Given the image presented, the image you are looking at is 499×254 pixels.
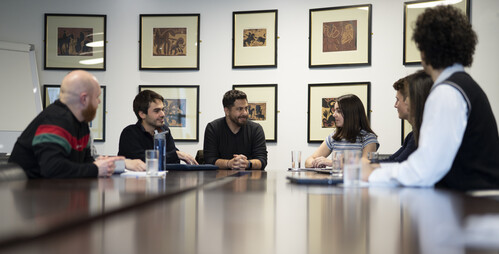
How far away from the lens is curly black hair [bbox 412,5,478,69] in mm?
2143

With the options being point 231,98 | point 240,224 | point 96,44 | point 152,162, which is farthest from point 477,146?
point 96,44

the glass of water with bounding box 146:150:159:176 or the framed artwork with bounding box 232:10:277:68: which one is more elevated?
the framed artwork with bounding box 232:10:277:68

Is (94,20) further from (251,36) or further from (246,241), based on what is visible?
(246,241)

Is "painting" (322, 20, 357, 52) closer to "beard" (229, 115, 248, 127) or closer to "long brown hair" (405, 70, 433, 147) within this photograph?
"beard" (229, 115, 248, 127)

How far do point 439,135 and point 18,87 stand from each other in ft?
17.3

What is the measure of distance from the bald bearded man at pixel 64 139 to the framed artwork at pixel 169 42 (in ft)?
9.45

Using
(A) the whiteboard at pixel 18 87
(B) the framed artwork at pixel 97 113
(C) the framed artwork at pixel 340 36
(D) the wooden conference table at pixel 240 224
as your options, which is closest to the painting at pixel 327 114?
(C) the framed artwork at pixel 340 36

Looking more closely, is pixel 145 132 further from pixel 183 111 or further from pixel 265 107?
pixel 265 107

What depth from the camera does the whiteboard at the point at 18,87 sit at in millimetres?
5762

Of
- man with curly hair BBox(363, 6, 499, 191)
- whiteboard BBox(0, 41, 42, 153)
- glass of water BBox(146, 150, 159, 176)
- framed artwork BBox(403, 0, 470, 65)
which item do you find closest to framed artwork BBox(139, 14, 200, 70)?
whiteboard BBox(0, 41, 42, 153)

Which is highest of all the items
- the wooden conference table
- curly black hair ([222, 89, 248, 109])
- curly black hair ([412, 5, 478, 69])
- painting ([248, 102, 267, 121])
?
curly black hair ([412, 5, 478, 69])

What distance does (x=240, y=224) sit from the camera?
3.28ft

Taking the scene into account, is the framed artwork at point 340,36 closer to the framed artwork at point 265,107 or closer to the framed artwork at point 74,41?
the framed artwork at point 265,107

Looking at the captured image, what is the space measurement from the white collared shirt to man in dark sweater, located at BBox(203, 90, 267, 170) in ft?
9.44
